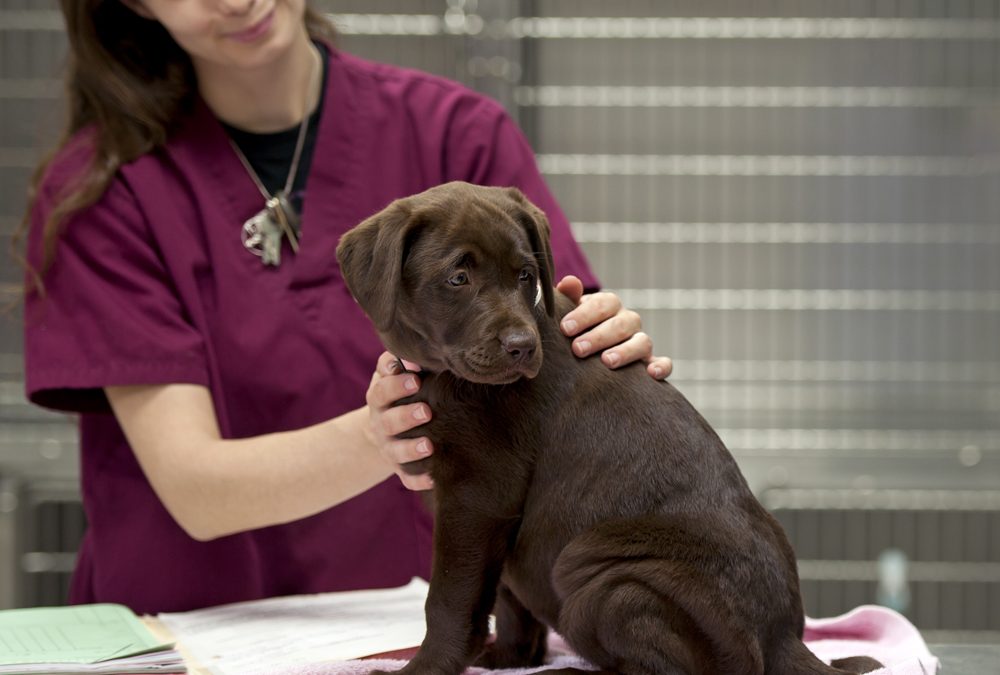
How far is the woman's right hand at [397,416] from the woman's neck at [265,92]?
2.16 ft

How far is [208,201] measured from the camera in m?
1.71

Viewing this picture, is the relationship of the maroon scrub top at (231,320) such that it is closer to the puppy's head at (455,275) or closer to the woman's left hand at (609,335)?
the woman's left hand at (609,335)

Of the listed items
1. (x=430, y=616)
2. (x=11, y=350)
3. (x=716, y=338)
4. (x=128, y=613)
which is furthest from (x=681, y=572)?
(x=11, y=350)

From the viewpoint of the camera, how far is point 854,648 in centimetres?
140

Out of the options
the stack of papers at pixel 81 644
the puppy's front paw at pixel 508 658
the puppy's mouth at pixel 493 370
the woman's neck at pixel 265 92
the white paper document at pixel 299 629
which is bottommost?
the white paper document at pixel 299 629

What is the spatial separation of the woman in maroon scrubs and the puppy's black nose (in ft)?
1.47

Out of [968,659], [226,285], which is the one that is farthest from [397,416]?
[968,659]

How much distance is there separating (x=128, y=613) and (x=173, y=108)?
2.31ft

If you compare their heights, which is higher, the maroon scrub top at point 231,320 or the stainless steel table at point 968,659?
the maroon scrub top at point 231,320

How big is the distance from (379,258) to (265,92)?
0.75 m

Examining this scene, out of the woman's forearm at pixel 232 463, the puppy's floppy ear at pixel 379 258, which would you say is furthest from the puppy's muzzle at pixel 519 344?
the woman's forearm at pixel 232 463

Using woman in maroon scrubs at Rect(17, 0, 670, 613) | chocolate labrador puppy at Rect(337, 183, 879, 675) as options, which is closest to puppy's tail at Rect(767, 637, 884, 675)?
chocolate labrador puppy at Rect(337, 183, 879, 675)

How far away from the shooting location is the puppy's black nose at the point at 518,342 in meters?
1.08

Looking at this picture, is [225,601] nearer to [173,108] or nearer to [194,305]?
[194,305]
